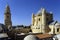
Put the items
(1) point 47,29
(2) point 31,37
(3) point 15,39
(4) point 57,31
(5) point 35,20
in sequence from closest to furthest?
(2) point 31,37
(3) point 15,39
(4) point 57,31
(1) point 47,29
(5) point 35,20

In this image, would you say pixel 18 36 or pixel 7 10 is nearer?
pixel 18 36

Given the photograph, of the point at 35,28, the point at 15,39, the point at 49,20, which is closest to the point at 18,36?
the point at 15,39

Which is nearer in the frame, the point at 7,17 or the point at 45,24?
the point at 45,24

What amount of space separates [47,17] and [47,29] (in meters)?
3.55

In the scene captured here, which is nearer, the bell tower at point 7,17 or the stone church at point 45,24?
the stone church at point 45,24

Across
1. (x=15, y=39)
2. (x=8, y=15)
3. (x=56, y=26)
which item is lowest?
(x=15, y=39)

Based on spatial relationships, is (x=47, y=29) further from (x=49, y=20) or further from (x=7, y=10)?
(x=7, y=10)

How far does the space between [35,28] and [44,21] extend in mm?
Result: 3299

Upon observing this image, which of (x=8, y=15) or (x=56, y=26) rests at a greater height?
(x=8, y=15)

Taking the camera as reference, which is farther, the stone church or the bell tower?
the bell tower

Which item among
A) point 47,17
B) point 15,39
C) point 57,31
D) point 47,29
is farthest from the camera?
point 47,17

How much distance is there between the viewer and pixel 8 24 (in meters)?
33.3

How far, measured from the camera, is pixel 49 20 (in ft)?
106

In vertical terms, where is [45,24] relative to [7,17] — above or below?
below
